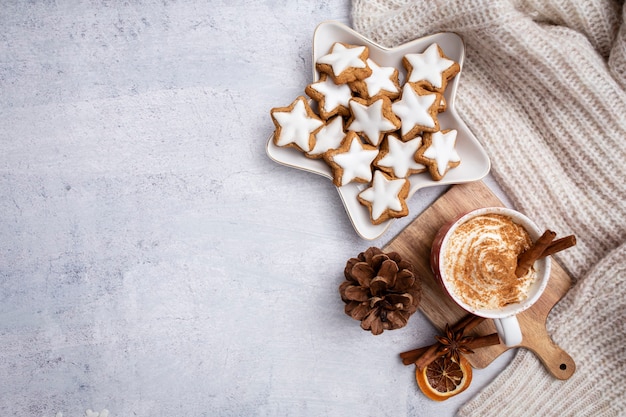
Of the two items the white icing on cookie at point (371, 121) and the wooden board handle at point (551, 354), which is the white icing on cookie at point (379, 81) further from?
the wooden board handle at point (551, 354)

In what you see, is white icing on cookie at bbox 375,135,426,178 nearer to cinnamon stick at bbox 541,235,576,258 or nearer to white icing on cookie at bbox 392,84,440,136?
white icing on cookie at bbox 392,84,440,136

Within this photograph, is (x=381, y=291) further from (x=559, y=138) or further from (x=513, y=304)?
(x=559, y=138)

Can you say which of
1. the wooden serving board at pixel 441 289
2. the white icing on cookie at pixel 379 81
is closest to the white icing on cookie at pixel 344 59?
the white icing on cookie at pixel 379 81

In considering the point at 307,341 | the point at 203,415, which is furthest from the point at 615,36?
the point at 203,415

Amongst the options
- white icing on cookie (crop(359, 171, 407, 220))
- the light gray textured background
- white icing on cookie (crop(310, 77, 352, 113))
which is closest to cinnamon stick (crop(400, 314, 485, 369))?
the light gray textured background

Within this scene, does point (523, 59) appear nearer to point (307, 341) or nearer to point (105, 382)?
point (307, 341)

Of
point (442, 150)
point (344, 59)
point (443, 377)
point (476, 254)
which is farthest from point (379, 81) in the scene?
point (443, 377)
